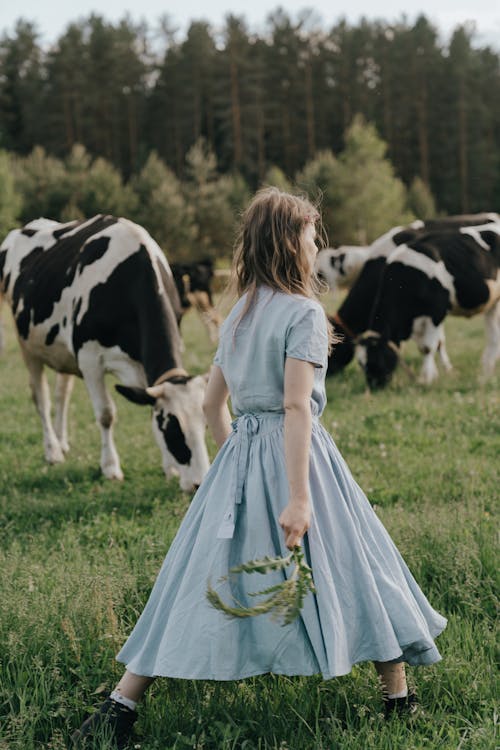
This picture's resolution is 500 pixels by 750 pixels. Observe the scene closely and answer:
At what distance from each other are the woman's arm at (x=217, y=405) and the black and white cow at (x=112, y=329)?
3.18 m

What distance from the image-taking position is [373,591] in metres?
3.04

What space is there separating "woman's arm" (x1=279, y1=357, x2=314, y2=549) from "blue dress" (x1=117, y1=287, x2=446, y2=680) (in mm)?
70

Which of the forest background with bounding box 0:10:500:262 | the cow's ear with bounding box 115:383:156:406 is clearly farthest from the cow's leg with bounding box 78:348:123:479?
the forest background with bounding box 0:10:500:262

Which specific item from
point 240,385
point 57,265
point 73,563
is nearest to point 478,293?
point 57,265

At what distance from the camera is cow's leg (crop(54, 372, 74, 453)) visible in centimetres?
911

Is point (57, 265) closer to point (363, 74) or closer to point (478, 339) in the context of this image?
point (478, 339)

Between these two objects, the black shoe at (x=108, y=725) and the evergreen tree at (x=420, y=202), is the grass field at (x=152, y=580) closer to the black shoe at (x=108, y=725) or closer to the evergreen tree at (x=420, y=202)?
the black shoe at (x=108, y=725)

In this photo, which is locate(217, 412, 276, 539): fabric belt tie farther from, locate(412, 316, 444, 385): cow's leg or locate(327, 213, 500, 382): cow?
locate(327, 213, 500, 382): cow

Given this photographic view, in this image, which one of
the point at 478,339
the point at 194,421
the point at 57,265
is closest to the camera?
the point at 194,421

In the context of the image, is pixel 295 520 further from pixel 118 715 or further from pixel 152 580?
pixel 152 580

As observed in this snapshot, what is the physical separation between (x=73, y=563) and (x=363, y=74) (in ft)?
213

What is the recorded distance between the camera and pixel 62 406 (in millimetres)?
9242

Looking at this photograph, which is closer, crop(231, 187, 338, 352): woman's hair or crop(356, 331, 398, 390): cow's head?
crop(231, 187, 338, 352): woman's hair

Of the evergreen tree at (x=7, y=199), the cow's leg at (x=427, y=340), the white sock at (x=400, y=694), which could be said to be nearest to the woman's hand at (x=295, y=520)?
the white sock at (x=400, y=694)
